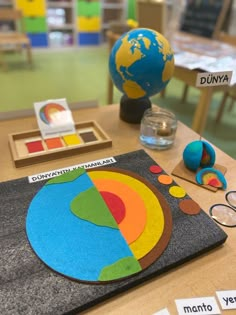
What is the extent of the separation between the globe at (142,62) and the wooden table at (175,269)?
6.6 inches

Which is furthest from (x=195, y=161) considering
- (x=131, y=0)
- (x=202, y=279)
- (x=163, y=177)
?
(x=131, y=0)

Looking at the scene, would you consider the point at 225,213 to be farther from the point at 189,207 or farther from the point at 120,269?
the point at 120,269

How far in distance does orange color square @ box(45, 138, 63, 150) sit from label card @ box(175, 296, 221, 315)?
55 centimetres

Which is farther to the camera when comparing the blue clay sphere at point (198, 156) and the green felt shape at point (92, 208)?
the blue clay sphere at point (198, 156)

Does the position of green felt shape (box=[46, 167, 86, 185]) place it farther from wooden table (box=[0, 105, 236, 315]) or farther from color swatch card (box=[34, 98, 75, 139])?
color swatch card (box=[34, 98, 75, 139])

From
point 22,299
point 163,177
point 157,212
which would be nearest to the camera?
point 22,299

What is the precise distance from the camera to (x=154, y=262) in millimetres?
501

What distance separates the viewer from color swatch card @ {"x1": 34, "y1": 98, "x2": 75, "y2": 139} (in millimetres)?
879

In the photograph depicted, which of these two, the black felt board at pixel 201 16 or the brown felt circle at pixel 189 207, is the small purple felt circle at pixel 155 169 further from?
the black felt board at pixel 201 16

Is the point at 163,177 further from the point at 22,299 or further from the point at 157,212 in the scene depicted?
the point at 22,299

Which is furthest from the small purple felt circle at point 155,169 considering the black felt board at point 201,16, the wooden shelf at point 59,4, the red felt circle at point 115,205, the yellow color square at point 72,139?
the wooden shelf at point 59,4

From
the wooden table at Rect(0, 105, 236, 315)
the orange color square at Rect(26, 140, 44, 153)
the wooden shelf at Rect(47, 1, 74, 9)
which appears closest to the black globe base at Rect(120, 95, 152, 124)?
the wooden table at Rect(0, 105, 236, 315)

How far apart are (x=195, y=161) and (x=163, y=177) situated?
0.10m

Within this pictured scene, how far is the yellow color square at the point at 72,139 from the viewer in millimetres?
846
